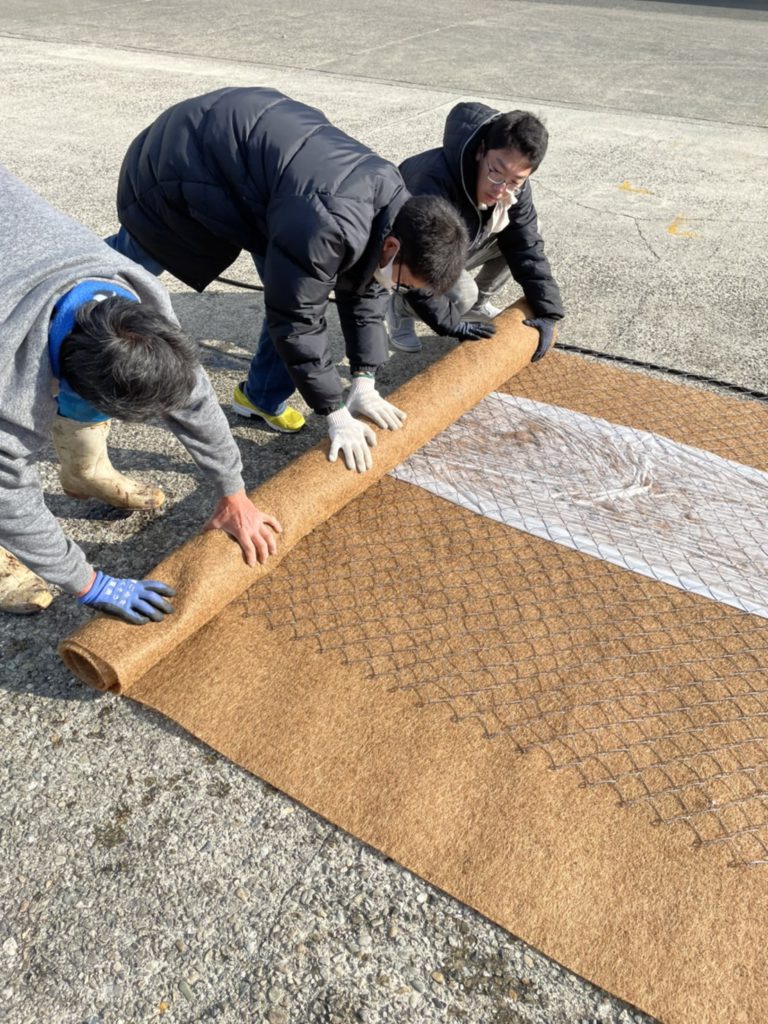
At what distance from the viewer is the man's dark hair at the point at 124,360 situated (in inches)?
59.9

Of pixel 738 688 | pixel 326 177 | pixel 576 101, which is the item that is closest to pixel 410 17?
Answer: pixel 576 101

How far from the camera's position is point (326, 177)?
90.7 inches

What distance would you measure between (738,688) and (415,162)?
2.36 m

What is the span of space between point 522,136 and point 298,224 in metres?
1.07

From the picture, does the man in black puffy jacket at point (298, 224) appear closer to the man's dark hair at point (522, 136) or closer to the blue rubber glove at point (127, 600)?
the man's dark hair at point (522, 136)

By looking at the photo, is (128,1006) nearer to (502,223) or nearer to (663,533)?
(663,533)

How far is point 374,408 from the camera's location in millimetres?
2793

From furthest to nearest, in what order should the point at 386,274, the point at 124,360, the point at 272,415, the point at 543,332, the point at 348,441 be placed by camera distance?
the point at 543,332 → the point at 272,415 → the point at 348,441 → the point at 386,274 → the point at 124,360

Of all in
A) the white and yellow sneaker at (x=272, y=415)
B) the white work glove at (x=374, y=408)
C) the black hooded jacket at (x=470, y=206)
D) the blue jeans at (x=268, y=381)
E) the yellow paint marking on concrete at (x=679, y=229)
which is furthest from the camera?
the yellow paint marking on concrete at (x=679, y=229)

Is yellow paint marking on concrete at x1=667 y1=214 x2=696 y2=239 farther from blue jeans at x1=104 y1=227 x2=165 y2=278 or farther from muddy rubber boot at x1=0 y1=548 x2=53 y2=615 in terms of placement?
muddy rubber boot at x1=0 y1=548 x2=53 y2=615

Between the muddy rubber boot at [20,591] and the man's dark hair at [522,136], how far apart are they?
7.25 ft

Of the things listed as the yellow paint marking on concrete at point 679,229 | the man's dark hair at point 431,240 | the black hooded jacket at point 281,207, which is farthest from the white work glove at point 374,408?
the yellow paint marking on concrete at point 679,229

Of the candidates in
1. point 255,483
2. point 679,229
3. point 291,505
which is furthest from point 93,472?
point 679,229

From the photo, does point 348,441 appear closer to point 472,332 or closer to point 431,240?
point 431,240
